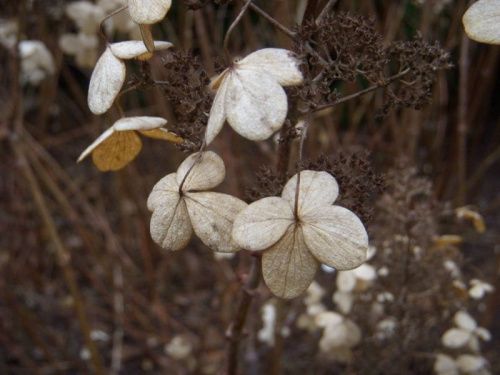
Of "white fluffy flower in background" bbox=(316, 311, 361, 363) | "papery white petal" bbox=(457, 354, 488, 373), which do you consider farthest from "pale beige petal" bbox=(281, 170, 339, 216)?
"papery white petal" bbox=(457, 354, 488, 373)

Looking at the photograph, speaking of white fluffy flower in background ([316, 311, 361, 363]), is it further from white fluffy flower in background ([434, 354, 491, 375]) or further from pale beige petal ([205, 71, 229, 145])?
pale beige petal ([205, 71, 229, 145])

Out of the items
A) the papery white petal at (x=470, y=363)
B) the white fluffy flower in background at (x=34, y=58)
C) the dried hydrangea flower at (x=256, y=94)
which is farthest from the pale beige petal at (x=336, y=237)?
the white fluffy flower in background at (x=34, y=58)

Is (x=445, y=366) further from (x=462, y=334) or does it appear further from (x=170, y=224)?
(x=170, y=224)

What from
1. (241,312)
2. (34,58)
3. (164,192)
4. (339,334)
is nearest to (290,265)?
(164,192)

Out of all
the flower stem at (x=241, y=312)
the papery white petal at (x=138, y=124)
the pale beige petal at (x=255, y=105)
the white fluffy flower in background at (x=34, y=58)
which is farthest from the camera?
the white fluffy flower in background at (x=34, y=58)

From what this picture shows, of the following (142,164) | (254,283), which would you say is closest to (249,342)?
(254,283)

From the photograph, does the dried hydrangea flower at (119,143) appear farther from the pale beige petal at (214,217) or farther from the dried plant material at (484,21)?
the dried plant material at (484,21)

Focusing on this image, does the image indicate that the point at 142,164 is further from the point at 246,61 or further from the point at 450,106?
the point at 246,61

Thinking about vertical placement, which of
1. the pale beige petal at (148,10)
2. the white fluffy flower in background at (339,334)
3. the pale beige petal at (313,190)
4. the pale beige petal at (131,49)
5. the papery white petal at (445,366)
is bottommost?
the papery white petal at (445,366)
